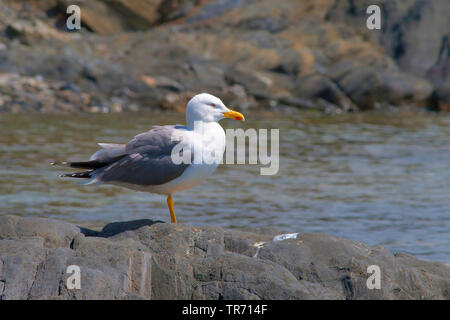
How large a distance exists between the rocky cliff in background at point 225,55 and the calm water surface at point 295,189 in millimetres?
5120

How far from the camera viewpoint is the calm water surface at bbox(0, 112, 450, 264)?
1084 centimetres

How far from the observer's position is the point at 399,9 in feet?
111

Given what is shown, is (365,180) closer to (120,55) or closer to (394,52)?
(120,55)

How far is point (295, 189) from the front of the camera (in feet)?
43.8

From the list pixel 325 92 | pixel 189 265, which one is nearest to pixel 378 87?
pixel 325 92

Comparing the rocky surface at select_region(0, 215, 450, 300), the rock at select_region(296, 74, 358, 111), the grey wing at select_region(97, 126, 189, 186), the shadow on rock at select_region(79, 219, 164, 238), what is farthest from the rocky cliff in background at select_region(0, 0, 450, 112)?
the rocky surface at select_region(0, 215, 450, 300)

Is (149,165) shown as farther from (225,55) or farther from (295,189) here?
(225,55)

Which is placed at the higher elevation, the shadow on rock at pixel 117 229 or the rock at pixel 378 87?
the rock at pixel 378 87

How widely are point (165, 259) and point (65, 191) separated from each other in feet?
23.5

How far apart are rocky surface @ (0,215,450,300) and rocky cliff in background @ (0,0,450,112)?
1812 centimetres

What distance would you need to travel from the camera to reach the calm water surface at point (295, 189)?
10.8 meters

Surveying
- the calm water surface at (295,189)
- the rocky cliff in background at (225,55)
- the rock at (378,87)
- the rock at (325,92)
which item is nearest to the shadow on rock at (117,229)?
the calm water surface at (295,189)

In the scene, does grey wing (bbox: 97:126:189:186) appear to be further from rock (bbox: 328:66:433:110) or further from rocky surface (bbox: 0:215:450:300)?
rock (bbox: 328:66:433:110)

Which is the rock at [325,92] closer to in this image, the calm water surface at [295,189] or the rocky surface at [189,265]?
the calm water surface at [295,189]
